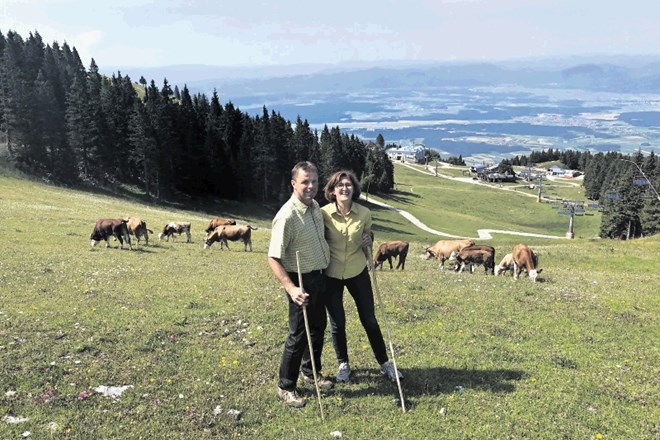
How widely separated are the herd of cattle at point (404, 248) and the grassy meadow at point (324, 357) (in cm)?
147

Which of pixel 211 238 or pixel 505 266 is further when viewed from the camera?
pixel 211 238

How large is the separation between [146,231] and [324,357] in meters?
24.1

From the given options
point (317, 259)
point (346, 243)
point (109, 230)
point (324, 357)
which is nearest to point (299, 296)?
point (317, 259)


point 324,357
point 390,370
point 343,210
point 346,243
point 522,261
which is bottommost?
point 522,261

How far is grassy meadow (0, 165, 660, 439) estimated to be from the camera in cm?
859

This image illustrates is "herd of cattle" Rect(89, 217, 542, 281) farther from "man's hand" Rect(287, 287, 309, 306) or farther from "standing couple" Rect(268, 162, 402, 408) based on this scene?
"man's hand" Rect(287, 287, 309, 306)

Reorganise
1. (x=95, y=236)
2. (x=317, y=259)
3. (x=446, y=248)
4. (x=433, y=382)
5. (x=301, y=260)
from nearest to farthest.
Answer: (x=301, y=260) < (x=317, y=259) < (x=433, y=382) < (x=446, y=248) < (x=95, y=236)

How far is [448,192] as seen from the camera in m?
137

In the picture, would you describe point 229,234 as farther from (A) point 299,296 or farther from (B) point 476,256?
(A) point 299,296

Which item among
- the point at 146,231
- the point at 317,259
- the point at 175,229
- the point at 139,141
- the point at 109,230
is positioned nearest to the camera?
the point at 317,259

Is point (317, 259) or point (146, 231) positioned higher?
point (317, 259)

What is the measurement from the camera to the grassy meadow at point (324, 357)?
8.59m

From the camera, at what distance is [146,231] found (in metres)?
31.8

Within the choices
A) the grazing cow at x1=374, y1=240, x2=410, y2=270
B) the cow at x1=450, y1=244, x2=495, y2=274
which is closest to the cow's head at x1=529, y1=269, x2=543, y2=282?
the cow at x1=450, y1=244, x2=495, y2=274
